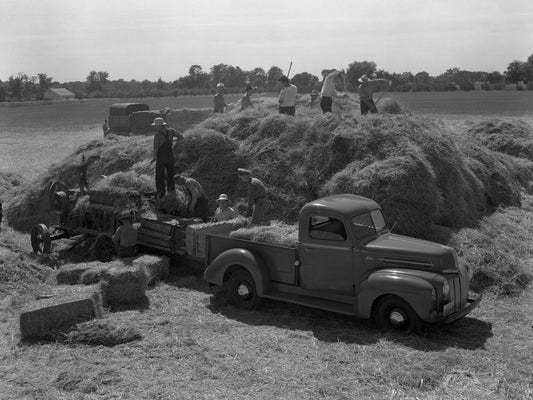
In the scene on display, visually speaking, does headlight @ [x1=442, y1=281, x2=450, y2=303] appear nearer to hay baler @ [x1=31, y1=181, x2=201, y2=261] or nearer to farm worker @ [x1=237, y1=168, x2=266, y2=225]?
farm worker @ [x1=237, y1=168, x2=266, y2=225]

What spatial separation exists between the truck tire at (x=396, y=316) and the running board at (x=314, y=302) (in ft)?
1.43

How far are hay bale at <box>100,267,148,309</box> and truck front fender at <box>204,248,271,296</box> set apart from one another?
1136 millimetres

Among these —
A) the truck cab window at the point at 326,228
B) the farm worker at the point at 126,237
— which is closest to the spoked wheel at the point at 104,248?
the farm worker at the point at 126,237

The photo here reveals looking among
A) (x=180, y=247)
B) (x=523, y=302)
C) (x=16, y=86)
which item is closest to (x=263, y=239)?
(x=180, y=247)

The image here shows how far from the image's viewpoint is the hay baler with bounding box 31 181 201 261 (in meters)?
11.5

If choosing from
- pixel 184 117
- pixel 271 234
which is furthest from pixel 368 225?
pixel 184 117

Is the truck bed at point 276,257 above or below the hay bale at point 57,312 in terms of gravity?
above

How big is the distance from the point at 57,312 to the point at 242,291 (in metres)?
2.84

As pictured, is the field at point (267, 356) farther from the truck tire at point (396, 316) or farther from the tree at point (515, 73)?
the tree at point (515, 73)

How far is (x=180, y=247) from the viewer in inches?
448

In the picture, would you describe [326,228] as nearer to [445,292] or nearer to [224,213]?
[445,292]

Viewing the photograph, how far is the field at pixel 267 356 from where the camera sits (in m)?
6.81

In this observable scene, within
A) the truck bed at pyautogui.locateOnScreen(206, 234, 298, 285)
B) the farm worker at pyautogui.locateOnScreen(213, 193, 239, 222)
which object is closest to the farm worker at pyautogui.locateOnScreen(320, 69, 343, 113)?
the farm worker at pyautogui.locateOnScreen(213, 193, 239, 222)

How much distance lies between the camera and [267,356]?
782 cm
